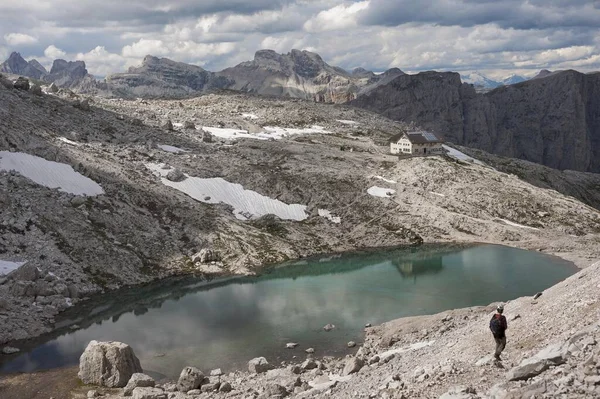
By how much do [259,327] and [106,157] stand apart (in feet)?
201

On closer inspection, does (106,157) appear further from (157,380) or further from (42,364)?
(157,380)

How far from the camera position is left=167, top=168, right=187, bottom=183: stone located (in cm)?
10700

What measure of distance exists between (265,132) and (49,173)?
257 feet

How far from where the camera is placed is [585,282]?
116ft

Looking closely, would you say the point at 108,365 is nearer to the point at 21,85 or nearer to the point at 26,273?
the point at 26,273

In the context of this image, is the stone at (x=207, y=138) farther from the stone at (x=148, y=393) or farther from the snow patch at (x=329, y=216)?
the stone at (x=148, y=393)

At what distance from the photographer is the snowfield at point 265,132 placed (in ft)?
492

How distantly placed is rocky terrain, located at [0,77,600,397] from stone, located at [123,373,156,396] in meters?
20.6

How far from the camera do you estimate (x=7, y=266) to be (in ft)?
220

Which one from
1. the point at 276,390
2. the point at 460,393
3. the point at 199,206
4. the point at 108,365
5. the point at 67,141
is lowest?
the point at 108,365

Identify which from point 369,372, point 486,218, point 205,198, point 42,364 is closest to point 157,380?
point 42,364

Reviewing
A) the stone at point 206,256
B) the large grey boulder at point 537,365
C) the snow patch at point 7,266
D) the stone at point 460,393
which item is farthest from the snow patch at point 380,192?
the large grey boulder at point 537,365

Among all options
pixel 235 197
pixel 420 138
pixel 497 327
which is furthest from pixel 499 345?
pixel 420 138

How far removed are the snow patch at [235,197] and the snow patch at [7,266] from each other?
39631 mm
